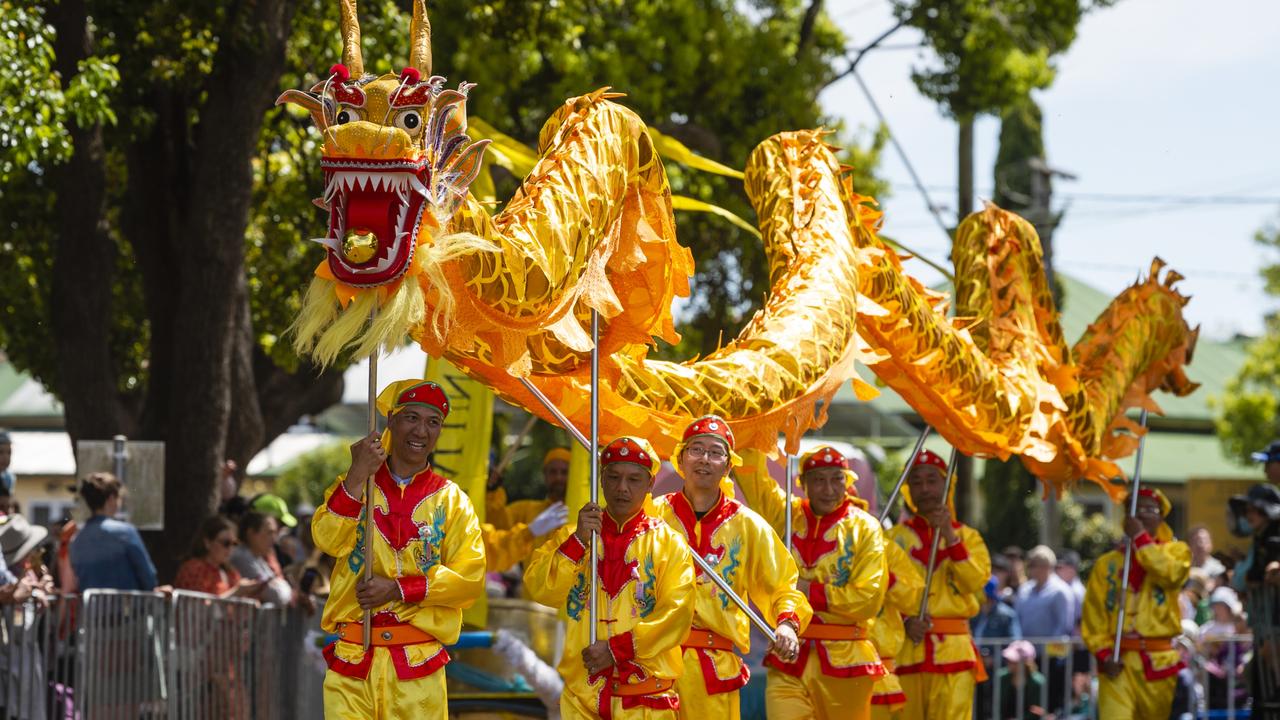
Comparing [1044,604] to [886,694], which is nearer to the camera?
[886,694]

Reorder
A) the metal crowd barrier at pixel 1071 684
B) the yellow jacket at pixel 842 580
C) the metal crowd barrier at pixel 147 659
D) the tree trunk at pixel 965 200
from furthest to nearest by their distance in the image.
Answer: the tree trunk at pixel 965 200 < the metal crowd barrier at pixel 1071 684 < the yellow jacket at pixel 842 580 < the metal crowd barrier at pixel 147 659

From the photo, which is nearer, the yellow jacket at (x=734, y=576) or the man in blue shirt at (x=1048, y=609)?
the yellow jacket at (x=734, y=576)

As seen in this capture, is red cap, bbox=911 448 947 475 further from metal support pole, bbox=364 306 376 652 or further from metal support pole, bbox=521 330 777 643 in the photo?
metal support pole, bbox=364 306 376 652

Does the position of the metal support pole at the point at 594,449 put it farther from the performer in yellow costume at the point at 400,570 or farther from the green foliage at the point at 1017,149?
the green foliage at the point at 1017,149

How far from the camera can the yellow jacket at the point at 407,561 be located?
20.3 feet

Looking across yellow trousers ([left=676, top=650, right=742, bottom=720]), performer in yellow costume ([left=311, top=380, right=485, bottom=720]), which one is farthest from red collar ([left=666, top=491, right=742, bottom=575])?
performer in yellow costume ([left=311, top=380, right=485, bottom=720])

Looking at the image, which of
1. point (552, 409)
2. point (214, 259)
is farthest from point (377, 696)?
point (214, 259)

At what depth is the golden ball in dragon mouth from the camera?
5367 mm

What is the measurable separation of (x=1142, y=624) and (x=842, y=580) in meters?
2.66

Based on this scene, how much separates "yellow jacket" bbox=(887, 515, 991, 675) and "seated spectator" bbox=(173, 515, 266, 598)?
140 inches

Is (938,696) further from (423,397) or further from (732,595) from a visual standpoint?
(423,397)

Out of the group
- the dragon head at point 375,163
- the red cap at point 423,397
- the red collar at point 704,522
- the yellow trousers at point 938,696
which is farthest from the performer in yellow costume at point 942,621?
the dragon head at point 375,163

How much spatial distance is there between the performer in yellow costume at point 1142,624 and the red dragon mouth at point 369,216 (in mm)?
5781

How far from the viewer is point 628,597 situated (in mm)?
6492
